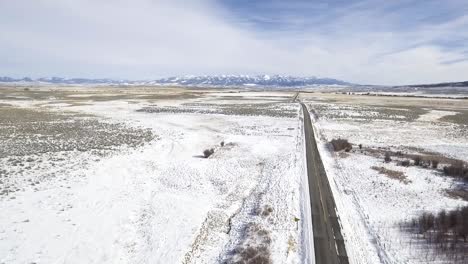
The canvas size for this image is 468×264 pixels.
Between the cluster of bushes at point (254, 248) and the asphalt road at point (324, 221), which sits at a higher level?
the asphalt road at point (324, 221)

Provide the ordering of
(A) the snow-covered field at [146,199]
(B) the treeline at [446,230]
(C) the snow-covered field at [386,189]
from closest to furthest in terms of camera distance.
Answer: (B) the treeline at [446,230] → (A) the snow-covered field at [146,199] → (C) the snow-covered field at [386,189]

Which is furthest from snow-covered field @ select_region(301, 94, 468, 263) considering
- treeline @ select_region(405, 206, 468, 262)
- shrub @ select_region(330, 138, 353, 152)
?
shrub @ select_region(330, 138, 353, 152)

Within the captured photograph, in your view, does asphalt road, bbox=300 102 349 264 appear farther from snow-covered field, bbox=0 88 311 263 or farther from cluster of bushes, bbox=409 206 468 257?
cluster of bushes, bbox=409 206 468 257

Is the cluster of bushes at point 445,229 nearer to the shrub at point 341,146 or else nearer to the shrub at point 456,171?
the shrub at point 456,171

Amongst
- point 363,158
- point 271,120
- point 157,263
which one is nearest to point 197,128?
point 271,120

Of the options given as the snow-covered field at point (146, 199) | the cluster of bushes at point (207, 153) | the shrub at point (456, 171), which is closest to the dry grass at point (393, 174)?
the shrub at point (456, 171)
